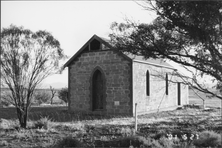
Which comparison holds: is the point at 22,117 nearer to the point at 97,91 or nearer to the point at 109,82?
the point at 109,82

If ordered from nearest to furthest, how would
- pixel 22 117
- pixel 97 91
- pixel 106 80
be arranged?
pixel 22 117, pixel 106 80, pixel 97 91

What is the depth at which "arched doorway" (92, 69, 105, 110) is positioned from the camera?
1894cm

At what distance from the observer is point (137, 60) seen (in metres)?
17.8

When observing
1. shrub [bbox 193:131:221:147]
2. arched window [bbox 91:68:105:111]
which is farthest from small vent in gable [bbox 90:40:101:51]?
shrub [bbox 193:131:221:147]

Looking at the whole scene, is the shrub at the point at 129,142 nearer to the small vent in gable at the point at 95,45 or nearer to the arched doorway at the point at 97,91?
the arched doorway at the point at 97,91

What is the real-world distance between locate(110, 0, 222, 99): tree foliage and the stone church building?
28.0 ft

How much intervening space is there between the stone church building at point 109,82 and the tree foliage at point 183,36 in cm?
855

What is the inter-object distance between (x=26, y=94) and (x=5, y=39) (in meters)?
2.51

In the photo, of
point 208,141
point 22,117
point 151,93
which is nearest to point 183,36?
point 208,141

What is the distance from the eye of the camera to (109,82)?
59.4 ft

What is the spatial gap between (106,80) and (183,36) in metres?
10.7

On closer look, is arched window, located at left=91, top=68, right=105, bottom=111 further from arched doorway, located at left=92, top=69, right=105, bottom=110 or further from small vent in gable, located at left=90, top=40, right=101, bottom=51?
small vent in gable, located at left=90, top=40, right=101, bottom=51

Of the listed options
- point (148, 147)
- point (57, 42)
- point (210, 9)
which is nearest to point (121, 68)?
point (57, 42)

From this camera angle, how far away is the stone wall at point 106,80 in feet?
56.9
